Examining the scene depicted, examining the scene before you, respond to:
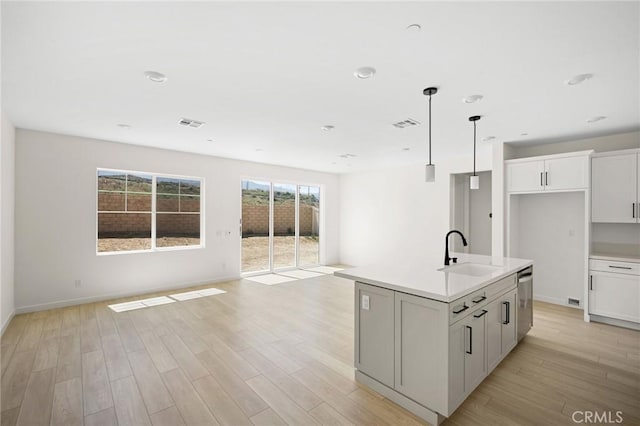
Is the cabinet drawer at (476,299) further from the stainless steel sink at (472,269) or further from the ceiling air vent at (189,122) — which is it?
the ceiling air vent at (189,122)

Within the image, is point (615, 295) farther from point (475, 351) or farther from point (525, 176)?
point (475, 351)

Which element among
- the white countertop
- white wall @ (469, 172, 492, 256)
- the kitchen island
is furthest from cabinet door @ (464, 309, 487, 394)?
white wall @ (469, 172, 492, 256)

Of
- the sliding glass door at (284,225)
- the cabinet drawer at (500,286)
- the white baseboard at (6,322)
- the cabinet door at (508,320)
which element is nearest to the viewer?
the cabinet drawer at (500,286)

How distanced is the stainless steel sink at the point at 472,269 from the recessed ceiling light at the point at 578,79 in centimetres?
183

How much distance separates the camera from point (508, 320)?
286 cm

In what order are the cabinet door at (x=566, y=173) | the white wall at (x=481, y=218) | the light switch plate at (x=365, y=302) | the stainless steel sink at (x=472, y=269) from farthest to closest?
the white wall at (x=481, y=218), the cabinet door at (x=566, y=173), the stainless steel sink at (x=472, y=269), the light switch plate at (x=365, y=302)

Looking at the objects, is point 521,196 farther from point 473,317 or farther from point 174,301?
point 174,301

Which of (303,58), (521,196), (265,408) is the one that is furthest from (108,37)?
(521,196)

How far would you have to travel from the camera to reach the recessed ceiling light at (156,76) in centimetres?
252

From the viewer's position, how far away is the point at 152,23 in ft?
6.12

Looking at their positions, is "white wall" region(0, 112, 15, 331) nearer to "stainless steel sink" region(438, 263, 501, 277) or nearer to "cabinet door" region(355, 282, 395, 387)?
"cabinet door" region(355, 282, 395, 387)

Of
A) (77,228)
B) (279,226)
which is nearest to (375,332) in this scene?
(77,228)

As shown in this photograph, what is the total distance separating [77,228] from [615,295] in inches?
307

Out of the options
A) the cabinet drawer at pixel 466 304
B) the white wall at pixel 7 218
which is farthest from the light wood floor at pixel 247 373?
the cabinet drawer at pixel 466 304
